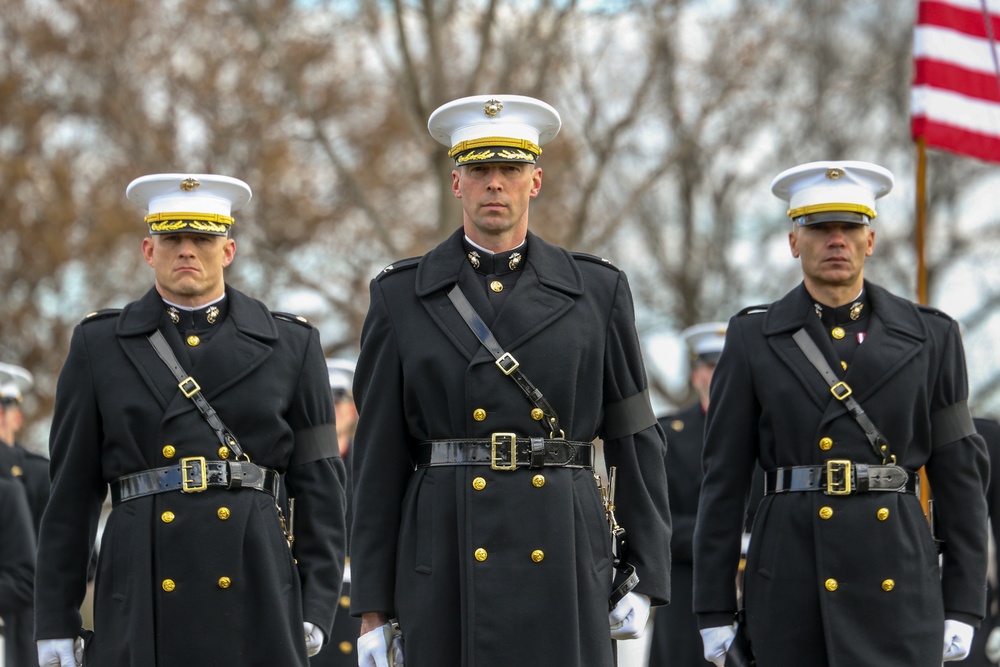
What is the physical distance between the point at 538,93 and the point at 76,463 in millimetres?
13872

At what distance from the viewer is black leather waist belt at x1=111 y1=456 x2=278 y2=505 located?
7.05 m

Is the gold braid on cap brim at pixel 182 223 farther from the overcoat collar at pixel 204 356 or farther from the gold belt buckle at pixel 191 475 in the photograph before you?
the gold belt buckle at pixel 191 475

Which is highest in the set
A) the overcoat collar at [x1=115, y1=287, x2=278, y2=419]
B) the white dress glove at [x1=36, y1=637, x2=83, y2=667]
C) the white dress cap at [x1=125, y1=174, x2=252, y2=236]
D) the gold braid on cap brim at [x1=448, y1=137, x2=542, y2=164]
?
the white dress cap at [x1=125, y1=174, x2=252, y2=236]

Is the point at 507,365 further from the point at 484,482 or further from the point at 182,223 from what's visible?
the point at 182,223

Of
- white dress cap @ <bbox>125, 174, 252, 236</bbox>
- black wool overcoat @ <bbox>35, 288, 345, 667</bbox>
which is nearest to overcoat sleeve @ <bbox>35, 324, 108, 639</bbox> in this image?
black wool overcoat @ <bbox>35, 288, 345, 667</bbox>

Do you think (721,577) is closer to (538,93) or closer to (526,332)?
(526,332)

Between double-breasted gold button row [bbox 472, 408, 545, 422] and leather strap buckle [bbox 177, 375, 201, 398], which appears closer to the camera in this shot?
double-breasted gold button row [bbox 472, 408, 545, 422]

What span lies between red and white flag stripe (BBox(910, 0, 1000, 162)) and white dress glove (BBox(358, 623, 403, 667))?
19.2 feet

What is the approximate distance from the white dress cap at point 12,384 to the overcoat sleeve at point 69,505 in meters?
5.15

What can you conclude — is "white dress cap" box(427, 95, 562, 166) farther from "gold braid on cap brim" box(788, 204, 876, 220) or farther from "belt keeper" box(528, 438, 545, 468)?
"gold braid on cap brim" box(788, 204, 876, 220)

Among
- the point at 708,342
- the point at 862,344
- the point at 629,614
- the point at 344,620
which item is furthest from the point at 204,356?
the point at 708,342

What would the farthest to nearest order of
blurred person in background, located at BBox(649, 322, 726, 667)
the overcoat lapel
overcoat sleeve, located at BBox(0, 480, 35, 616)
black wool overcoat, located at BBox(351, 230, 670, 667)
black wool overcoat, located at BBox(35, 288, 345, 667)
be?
overcoat sleeve, located at BBox(0, 480, 35, 616), blurred person in background, located at BBox(649, 322, 726, 667), the overcoat lapel, black wool overcoat, located at BBox(35, 288, 345, 667), black wool overcoat, located at BBox(351, 230, 670, 667)

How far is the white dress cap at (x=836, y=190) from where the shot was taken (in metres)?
7.39

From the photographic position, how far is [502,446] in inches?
232
